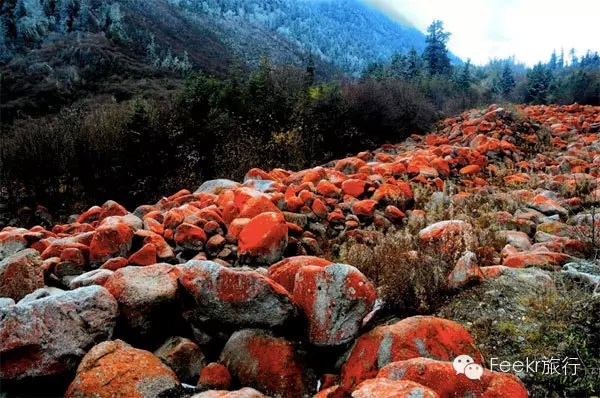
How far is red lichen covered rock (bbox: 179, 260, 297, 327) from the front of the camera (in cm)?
284

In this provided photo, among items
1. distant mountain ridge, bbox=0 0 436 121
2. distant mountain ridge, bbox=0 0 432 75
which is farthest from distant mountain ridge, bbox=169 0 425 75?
distant mountain ridge, bbox=0 0 436 121

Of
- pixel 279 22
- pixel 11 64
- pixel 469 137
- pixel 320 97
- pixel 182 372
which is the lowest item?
pixel 182 372

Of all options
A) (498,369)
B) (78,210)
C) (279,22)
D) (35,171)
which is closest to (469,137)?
(498,369)

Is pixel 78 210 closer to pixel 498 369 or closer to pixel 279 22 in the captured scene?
pixel 498 369

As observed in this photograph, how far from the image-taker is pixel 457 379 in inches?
81.8

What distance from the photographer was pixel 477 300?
3.20 meters

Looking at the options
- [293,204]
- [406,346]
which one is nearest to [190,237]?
[293,204]

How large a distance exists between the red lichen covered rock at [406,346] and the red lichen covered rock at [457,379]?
293 millimetres

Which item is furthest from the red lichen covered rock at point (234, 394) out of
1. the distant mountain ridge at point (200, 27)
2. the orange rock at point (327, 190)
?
the distant mountain ridge at point (200, 27)

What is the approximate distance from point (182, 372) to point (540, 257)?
3210 millimetres

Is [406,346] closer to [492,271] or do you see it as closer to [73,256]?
[492,271]

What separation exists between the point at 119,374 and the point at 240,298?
85 cm

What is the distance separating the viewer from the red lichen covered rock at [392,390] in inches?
70.9

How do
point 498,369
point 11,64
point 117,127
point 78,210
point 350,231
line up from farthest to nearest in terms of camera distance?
point 11,64
point 117,127
point 78,210
point 350,231
point 498,369
